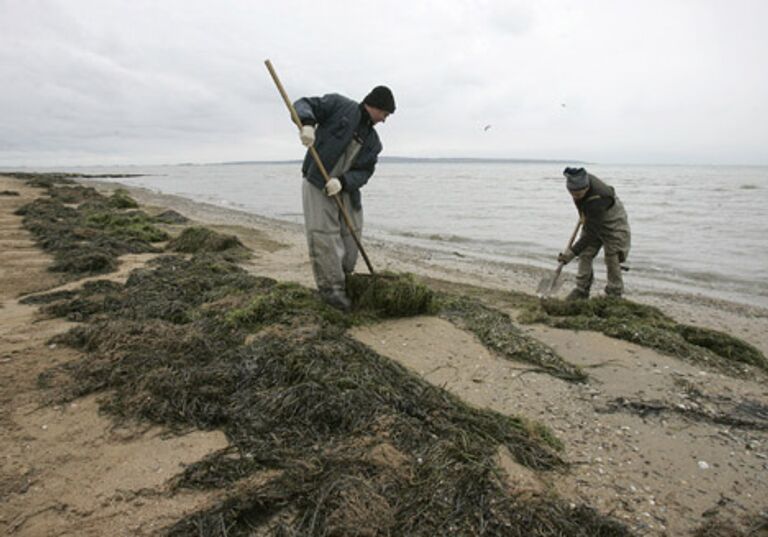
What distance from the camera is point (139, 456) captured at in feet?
8.50

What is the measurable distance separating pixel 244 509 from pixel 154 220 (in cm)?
1330

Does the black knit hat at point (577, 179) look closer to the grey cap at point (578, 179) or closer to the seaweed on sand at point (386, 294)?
the grey cap at point (578, 179)

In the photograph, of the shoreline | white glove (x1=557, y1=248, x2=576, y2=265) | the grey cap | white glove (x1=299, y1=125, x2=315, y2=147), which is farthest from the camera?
the shoreline

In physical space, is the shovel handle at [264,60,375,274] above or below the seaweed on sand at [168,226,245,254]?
above

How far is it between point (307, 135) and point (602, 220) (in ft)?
13.7

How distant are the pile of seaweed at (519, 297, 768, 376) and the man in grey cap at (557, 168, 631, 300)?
2.33ft

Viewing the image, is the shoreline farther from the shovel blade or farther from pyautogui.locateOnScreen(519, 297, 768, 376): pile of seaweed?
pyautogui.locateOnScreen(519, 297, 768, 376): pile of seaweed

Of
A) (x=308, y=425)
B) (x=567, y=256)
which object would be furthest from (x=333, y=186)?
(x=567, y=256)

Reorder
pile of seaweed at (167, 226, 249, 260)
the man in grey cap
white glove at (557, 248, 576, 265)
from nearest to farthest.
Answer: the man in grey cap
white glove at (557, 248, 576, 265)
pile of seaweed at (167, 226, 249, 260)

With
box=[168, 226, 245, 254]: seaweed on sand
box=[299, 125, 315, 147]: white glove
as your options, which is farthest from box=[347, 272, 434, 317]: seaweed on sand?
box=[168, 226, 245, 254]: seaweed on sand

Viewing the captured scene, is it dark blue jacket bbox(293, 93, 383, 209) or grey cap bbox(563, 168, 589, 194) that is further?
grey cap bbox(563, 168, 589, 194)

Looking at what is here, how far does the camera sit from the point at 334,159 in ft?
15.4

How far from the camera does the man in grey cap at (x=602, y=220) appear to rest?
6.19 m

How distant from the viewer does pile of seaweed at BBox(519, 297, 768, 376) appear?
4621 mm
